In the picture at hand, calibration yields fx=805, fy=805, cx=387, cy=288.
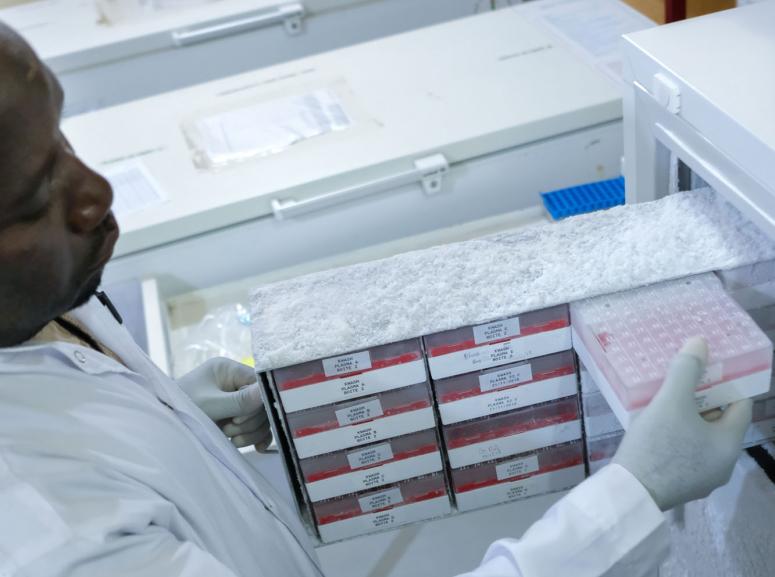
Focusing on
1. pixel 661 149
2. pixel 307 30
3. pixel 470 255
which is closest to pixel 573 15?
pixel 307 30

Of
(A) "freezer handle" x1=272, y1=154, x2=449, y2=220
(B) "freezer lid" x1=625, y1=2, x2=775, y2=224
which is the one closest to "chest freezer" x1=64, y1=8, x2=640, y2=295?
(A) "freezer handle" x1=272, y1=154, x2=449, y2=220

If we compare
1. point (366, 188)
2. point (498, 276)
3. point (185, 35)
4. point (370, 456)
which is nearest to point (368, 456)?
point (370, 456)

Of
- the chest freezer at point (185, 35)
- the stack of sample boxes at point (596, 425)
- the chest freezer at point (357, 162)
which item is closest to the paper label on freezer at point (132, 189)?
the chest freezer at point (357, 162)

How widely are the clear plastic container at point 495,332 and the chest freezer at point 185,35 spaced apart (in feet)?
4.89

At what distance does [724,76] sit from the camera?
0.66 meters

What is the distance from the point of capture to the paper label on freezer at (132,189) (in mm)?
1242

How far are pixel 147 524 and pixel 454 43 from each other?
121 cm

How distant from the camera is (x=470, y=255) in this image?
0.73 metres

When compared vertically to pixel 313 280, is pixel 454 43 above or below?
below

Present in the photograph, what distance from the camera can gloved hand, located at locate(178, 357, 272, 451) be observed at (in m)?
0.95

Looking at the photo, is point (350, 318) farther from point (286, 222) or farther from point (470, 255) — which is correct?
point (286, 222)

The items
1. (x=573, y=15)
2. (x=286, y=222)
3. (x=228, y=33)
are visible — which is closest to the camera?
(x=286, y=222)

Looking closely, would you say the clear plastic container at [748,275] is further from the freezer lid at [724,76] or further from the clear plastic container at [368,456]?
the clear plastic container at [368,456]

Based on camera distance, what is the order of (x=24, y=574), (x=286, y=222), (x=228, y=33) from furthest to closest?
(x=228, y=33)
(x=286, y=222)
(x=24, y=574)
